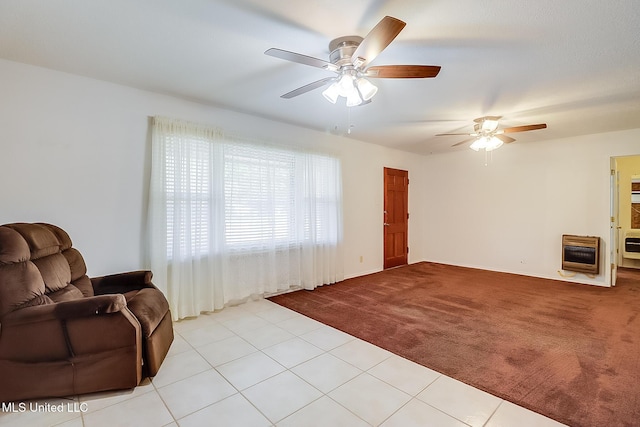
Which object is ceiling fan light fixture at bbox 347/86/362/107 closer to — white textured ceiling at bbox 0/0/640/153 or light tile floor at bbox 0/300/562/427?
white textured ceiling at bbox 0/0/640/153

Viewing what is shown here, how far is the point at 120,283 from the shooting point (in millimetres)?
2672

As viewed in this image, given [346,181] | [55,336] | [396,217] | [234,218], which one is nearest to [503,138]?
[346,181]

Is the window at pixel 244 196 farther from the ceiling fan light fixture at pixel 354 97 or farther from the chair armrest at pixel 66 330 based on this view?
the ceiling fan light fixture at pixel 354 97

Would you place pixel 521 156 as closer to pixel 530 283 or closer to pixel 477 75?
pixel 530 283

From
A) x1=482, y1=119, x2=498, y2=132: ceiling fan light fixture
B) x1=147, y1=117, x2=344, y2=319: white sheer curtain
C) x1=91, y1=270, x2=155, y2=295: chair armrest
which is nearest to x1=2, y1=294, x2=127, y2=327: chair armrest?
x1=91, y1=270, x2=155, y2=295: chair armrest

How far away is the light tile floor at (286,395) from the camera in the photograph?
1720 millimetres

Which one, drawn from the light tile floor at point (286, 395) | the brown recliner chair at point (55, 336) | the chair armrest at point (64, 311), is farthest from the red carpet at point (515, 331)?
the chair armrest at point (64, 311)

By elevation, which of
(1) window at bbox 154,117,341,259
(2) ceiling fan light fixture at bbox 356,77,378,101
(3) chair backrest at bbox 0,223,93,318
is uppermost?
(2) ceiling fan light fixture at bbox 356,77,378,101

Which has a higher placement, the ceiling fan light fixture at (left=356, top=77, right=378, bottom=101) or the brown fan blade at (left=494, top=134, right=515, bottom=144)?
the brown fan blade at (left=494, top=134, right=515, bottom=144)

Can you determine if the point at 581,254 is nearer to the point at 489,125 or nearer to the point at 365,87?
the point at 489,125

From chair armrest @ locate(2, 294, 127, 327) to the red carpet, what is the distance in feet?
6.80

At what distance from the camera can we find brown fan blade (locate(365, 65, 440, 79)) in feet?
6.53

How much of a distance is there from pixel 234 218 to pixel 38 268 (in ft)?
6.24

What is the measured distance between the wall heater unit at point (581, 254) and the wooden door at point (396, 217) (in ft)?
9.01
